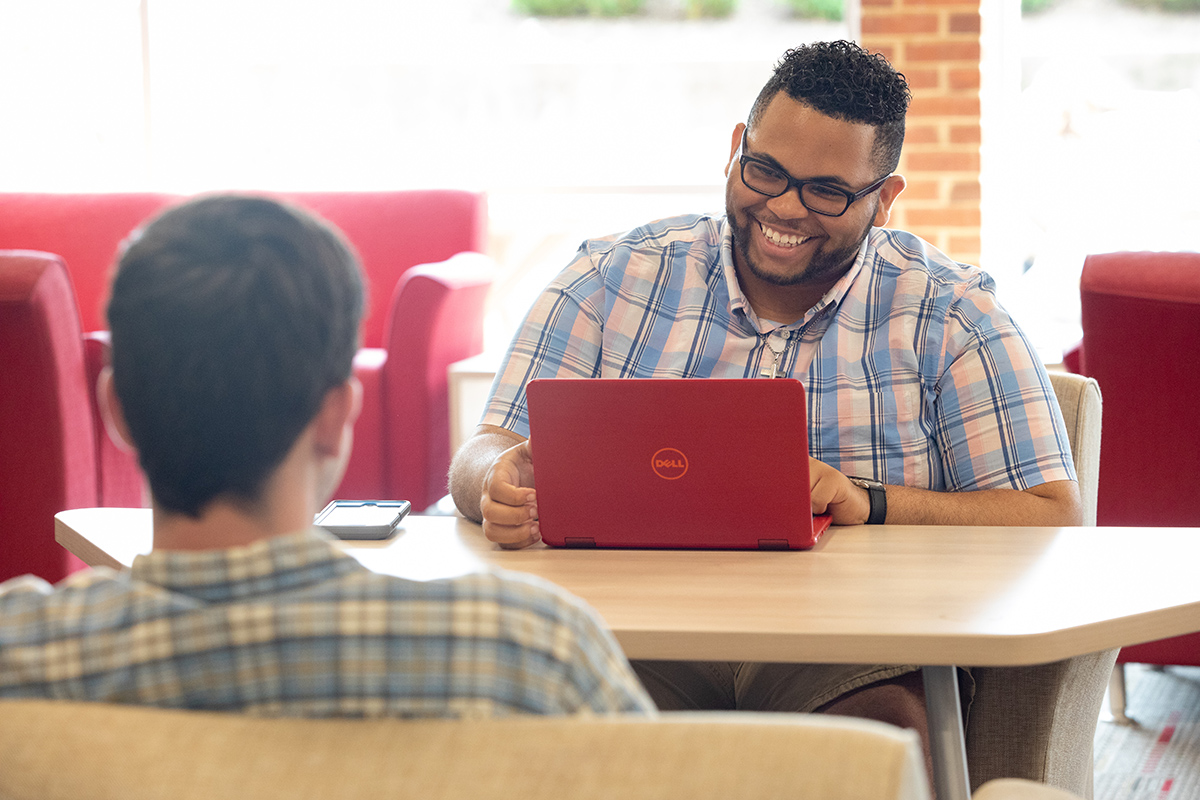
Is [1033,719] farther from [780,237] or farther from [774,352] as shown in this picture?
[780,237]

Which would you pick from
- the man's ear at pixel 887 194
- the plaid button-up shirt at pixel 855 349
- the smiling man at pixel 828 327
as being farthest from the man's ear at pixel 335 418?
the man's ear at pixel 887 194

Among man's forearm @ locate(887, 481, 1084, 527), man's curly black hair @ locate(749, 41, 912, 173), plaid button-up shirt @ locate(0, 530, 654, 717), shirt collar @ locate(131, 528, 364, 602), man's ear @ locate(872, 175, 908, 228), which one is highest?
man's curly black hair @ locate(749, 41, 912, 173)

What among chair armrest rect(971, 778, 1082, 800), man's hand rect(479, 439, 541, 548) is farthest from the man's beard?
chair armrest rect(971, 778, 1082, 800)

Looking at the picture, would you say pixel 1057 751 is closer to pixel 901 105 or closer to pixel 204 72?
pixel 901 105

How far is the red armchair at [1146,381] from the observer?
2020 millimetres

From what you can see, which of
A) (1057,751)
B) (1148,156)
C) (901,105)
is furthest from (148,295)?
(1148,156)

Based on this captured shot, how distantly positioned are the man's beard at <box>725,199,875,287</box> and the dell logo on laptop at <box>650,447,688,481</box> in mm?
605

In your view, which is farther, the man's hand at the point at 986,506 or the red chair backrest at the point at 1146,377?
the red chair backrest at the point at 1146,377

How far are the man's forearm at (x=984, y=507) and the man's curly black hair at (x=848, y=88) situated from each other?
0.51 meters

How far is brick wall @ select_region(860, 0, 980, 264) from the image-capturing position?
3.92m

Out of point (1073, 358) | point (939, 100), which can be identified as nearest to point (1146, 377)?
point (1073, 358)

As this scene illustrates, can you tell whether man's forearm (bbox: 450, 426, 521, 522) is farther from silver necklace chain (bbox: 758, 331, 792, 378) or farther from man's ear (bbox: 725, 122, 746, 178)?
man's ear (bbox: 725, 122, 746, 178)

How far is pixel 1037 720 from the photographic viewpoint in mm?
1233

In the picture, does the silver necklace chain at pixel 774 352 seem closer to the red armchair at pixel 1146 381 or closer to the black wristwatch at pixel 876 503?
the black wristwatch at pixel 876 503
